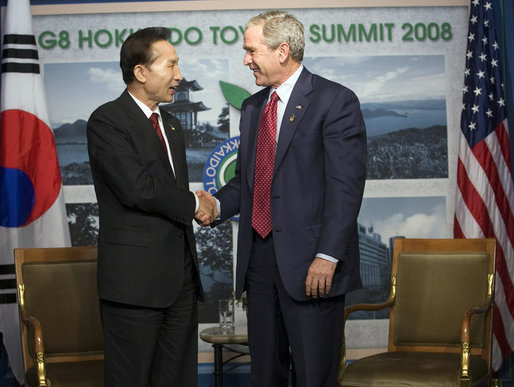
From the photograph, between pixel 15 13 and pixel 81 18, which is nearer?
pixel 15 13

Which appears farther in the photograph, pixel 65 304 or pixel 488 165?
pixel 488 165

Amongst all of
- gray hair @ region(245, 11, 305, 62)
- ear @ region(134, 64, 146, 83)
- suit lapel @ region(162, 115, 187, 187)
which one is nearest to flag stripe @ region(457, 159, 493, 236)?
gray hair @ region(245, 11, 305, 62)

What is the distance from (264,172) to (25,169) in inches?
93.4

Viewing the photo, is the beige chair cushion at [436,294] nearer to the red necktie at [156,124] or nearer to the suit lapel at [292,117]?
the suit lapel at [292,117]

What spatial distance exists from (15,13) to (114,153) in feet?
7.82

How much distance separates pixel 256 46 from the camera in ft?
9.42

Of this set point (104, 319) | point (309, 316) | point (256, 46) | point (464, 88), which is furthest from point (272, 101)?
point (464, 88)

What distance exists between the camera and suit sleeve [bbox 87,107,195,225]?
2723mm

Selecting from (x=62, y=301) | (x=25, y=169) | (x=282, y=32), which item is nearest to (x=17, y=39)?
(x=25, y=169)

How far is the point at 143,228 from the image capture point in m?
2.80

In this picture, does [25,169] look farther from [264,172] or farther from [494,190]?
[494,190]

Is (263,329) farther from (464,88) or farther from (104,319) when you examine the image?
(464,88)

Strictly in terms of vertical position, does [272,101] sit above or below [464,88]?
below

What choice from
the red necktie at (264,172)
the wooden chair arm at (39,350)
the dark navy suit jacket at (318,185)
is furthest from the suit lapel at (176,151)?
the wooden chair arm at (39,350)
